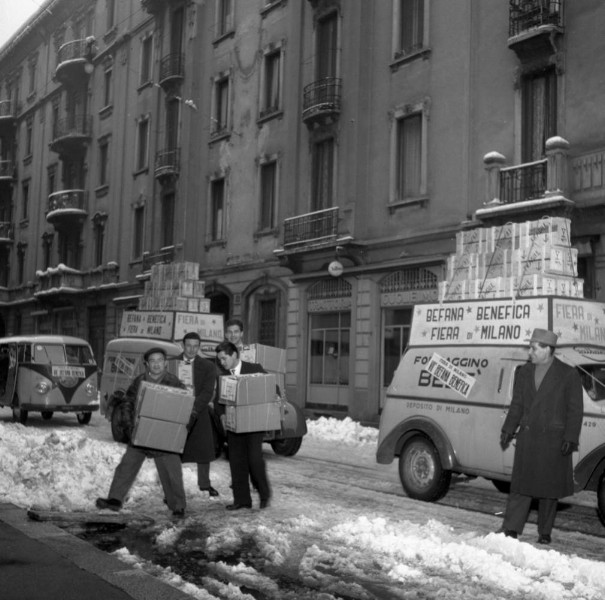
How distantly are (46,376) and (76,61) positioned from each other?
79.7 ft

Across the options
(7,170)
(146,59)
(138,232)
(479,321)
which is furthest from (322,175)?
(7,170)

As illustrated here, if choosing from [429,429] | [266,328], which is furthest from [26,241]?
[429,429]

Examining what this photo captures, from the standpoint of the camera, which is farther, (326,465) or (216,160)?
(216,160)

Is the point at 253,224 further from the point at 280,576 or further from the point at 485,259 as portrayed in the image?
the point at 280,576

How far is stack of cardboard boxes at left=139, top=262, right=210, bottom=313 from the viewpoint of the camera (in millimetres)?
22062

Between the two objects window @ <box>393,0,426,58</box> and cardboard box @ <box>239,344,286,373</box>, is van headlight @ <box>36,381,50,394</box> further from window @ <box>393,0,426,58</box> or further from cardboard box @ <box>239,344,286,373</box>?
window @ <box>393,0,426,58</box>

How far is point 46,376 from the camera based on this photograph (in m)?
18.4

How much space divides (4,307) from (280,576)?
45400mm

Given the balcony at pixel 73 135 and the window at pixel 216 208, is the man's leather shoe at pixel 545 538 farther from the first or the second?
the balcony at pixel 73 135

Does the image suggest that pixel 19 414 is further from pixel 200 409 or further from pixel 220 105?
pixel 220 105

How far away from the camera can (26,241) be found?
46.2 m

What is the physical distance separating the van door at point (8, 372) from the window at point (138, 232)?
1412 centimetres

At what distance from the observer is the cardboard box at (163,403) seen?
8008 millimetres

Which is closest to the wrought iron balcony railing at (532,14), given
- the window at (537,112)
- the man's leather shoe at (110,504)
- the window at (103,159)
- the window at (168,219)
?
the window at (537,112)
